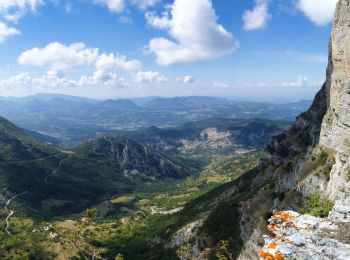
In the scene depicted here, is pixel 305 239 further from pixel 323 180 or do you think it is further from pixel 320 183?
pixel 320 183

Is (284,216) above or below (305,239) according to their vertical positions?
above

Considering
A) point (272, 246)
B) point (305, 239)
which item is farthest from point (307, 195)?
point (272, 246)

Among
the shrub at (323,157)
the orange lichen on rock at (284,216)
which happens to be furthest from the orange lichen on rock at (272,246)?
the shrub at (323,157)

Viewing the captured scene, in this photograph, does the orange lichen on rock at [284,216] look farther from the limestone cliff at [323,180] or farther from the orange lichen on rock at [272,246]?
the orange lichen on rock at [272,246]

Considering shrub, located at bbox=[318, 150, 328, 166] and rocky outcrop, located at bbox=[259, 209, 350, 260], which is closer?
rocky outcrop, located at bbox=[259, 209, 350, 260]

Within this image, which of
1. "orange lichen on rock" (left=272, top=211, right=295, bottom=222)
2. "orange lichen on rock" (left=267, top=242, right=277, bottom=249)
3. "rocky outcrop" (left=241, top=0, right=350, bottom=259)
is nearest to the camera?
"orange lichen on rock" (left=267, top=242, right=277, bottom=249)

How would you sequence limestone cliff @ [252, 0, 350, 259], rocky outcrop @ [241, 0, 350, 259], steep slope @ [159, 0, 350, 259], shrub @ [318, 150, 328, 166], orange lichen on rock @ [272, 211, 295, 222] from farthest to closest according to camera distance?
shrub @ [318, 150, 328, 166], orange lichen on rock @ [272, 211, 295, 222], steep slope @ [159, 0, 350, 259], rocky outcrop @ [241, 0, 350, 259], limestone cliff @ [252, 0, 350, 259]

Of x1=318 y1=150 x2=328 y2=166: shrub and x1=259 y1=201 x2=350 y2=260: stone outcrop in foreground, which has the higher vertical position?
x1=259 y1=201 x2=350 y2=260: stone outcrop in foreground

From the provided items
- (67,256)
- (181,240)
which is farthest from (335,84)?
(67,256)

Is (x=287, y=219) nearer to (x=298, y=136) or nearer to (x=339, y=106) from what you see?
(x=339, y=106)

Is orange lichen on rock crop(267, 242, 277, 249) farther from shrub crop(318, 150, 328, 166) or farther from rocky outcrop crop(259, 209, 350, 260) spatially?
shrub crop(318, 150, 328, 166)

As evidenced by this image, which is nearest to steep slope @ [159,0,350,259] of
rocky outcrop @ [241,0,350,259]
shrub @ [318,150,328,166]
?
rocky outcrop @ [241,0,350,259]

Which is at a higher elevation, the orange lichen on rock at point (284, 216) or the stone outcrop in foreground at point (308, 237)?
the orange lichen on rock at point (284, 216)
